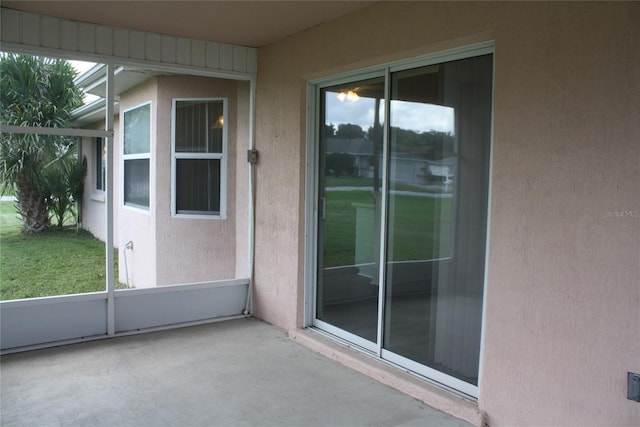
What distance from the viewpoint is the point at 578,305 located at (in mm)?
2545

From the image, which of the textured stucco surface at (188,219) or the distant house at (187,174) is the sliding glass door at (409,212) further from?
the distant house at (187,174)

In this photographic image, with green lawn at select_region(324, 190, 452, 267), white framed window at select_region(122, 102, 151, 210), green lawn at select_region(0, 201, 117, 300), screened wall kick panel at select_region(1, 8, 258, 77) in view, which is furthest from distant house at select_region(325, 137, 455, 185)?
green lawn at select_region(0, 201, 117, 300)

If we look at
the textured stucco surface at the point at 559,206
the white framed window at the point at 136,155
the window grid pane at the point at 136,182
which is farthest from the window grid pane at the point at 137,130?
the textured stucco surface at the point at 559,206

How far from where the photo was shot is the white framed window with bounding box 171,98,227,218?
541 centimetres

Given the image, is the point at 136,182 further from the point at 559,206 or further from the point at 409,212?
the point at 559,206

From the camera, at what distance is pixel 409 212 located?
3.63 metres

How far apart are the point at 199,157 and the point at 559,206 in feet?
12.4

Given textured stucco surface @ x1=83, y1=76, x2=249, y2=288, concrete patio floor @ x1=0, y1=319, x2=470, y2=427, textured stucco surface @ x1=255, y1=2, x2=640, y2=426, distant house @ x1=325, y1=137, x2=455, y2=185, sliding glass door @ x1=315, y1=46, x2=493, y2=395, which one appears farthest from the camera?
textured stucco surface @ x1=83, y1=76, x2=249, y2=288

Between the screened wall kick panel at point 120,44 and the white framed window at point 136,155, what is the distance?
109cm

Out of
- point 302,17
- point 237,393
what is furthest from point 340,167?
point 237,393

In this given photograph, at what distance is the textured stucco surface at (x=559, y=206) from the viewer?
237cm

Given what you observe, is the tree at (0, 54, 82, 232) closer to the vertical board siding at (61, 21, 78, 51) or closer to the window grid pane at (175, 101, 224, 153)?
the vertical board siding at (61, 21, 78, 51)

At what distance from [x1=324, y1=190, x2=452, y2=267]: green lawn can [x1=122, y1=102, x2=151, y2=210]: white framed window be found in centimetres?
232

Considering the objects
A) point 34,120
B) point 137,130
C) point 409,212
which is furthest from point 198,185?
point 409,212
